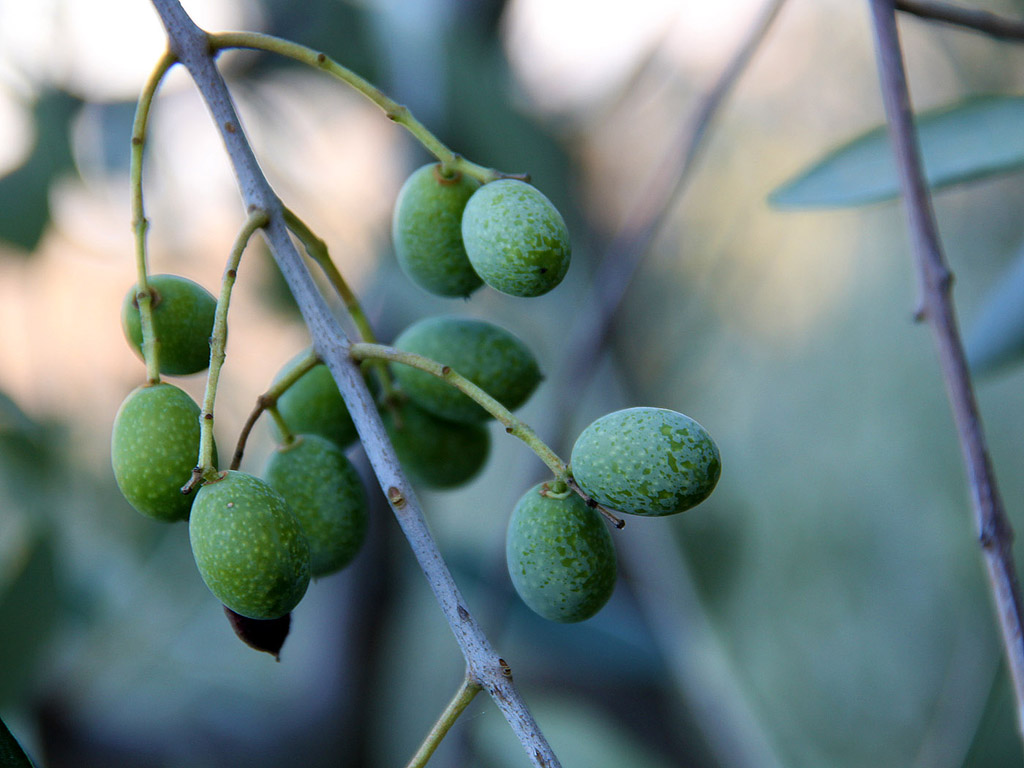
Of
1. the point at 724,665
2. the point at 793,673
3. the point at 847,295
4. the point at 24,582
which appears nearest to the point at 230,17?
the point at 24,582

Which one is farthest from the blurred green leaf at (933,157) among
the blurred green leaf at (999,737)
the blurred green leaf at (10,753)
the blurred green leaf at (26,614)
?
the blurred green leaf at (26,614)

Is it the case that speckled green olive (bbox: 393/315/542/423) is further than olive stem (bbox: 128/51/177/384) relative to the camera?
Yes

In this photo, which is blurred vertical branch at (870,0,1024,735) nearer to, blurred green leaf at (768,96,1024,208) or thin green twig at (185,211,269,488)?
blurred green leaf at (768,96,1024,208)

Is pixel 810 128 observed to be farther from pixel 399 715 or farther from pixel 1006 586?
pixel 399 715

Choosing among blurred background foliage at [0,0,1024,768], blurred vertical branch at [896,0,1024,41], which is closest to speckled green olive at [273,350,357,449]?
blurred vertical branch at [896,0,1024,41]

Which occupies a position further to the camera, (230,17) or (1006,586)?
(230,17)

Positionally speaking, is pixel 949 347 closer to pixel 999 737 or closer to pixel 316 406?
pixel 316 406

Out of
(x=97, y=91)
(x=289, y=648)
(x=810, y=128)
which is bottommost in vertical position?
(x=289, y=648)

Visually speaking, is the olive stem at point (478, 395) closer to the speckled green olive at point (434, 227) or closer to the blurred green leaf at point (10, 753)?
the speckled green olive at point (434, 227)
